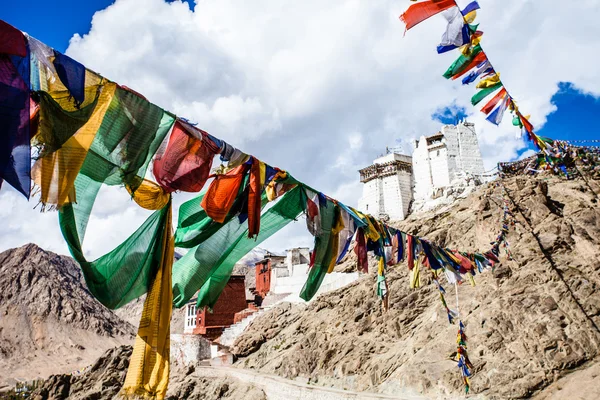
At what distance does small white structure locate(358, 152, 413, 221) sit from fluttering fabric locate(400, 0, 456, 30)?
39138 mm

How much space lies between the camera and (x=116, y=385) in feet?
132

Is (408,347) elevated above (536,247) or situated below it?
below

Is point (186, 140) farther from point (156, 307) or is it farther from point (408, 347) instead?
point (408, 347)

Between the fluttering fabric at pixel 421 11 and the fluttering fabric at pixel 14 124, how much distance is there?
279 inches

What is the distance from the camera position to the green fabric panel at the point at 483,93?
11.8 metres

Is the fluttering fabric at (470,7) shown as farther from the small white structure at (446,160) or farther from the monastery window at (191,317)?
the monastery window at (191,317)

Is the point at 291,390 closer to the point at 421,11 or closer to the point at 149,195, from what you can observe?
the point at 421,11

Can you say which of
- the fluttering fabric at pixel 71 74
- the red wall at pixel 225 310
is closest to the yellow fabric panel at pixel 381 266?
the fluttering fabric at pixel 71 74

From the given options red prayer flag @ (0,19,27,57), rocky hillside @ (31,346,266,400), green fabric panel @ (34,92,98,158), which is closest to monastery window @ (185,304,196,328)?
rocky hillside @ (31,346,266,400)

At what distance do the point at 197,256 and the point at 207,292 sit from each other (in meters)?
1.09

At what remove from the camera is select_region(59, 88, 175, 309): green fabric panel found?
4371mm

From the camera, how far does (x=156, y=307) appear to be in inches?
187

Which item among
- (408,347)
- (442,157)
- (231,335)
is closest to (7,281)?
(231,335)

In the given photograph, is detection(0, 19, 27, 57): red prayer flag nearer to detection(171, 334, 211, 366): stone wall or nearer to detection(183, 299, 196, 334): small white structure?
detection(171, 334, 211, 366): stone wall
